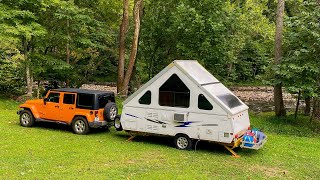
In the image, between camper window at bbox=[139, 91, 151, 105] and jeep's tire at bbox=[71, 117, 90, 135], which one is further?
jeep's tire at bbox=[71, 117, 90, 135]

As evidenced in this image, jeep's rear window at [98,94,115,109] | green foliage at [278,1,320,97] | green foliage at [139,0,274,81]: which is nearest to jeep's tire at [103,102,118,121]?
jeep's rear window at [98,94,115,109]

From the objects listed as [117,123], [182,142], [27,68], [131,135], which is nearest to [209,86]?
[182,142]

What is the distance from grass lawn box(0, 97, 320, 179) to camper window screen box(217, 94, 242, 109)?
1501mm

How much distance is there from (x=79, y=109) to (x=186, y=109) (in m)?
4.15

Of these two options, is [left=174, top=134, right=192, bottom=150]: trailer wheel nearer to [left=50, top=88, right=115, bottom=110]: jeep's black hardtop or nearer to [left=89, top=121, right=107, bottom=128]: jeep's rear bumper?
[left=89, top=121, right=107, bottom=128]: jeep's rear bumper

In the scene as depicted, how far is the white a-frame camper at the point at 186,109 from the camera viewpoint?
10.3 m

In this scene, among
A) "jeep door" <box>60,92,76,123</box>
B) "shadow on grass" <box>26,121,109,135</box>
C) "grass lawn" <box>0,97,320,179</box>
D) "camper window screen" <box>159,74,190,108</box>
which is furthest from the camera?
"shadow on grass" <box>26,121,109,135</box>

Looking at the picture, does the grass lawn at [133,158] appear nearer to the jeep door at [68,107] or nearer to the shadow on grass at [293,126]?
the jeep door at [68,107]

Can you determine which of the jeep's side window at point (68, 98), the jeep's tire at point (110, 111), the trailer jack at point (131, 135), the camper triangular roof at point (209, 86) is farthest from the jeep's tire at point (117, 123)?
the jeep's side window at point (68, 98)

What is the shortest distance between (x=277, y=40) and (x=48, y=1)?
1225 cm

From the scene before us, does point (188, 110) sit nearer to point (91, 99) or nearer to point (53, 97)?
point (91, 99)

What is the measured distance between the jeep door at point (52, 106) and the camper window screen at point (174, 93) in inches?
168

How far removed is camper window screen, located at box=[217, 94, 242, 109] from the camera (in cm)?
1051

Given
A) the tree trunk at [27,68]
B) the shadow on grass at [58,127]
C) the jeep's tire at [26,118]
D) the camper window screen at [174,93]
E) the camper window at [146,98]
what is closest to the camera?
the camper window screen at [174,93]
